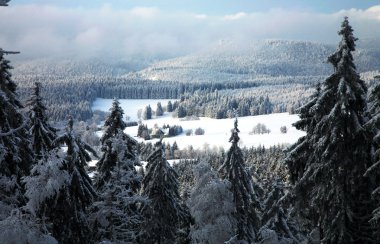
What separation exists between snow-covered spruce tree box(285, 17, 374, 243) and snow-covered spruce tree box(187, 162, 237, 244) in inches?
242

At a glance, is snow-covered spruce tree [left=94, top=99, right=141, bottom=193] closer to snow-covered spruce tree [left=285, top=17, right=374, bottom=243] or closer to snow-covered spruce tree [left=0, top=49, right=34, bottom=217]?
snow-covered spruce tree [left=0, top=49, right=34, bottom=217]

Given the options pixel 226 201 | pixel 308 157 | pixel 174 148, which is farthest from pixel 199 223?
pixel 174 148

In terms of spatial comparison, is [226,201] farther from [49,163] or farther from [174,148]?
[174,148]

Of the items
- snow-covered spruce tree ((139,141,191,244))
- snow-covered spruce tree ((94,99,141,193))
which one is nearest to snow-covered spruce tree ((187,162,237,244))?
snow-covered spruce tree ((94,99,141,193))

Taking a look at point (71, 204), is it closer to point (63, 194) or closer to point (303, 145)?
point (63, 194)

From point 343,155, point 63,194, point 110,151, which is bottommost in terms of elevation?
point 63,194

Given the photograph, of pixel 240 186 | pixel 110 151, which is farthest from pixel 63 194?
pixel 240 186

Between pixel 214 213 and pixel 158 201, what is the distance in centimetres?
696

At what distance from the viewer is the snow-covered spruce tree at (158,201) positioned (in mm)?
29250

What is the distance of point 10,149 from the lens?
15719 mm

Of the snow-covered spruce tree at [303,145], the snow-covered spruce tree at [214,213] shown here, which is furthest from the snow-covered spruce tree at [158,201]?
the snow-covered spruce tree at [303,145]

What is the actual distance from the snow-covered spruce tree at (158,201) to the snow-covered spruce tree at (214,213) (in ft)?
17.5

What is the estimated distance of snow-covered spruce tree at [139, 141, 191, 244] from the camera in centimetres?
2925

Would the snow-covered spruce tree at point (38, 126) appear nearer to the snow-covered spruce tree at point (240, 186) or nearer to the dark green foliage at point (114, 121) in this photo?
the dark green foliage at point (114, 121)
